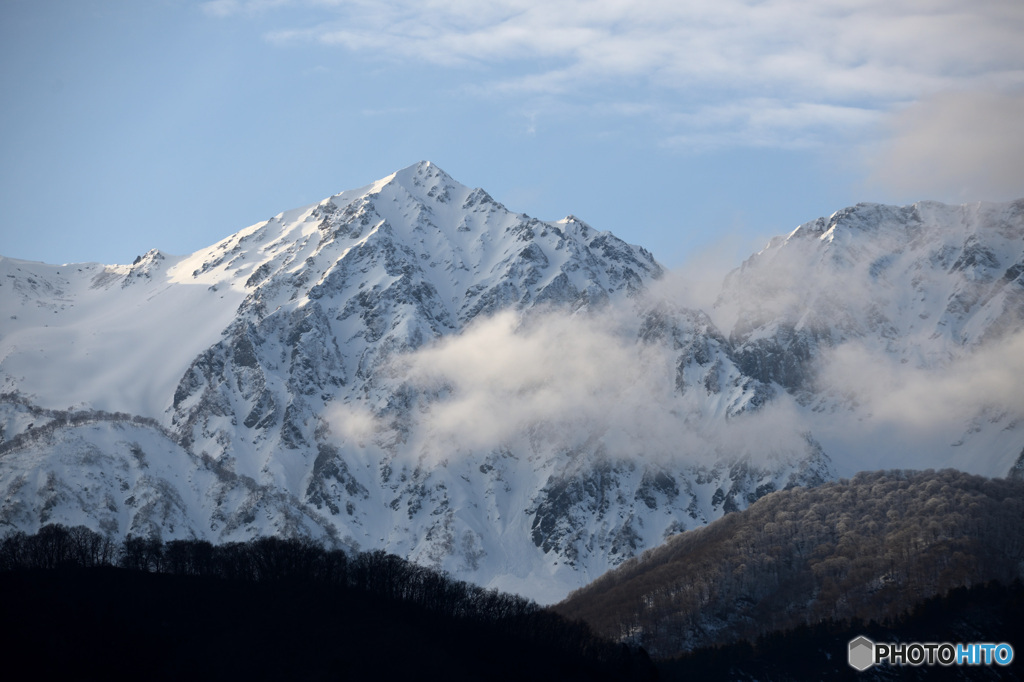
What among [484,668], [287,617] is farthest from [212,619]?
[484,668]

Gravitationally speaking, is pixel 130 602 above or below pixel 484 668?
above

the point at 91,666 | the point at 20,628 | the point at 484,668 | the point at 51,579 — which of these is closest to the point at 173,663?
the point at 91,666

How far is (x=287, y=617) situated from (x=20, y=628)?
40481mm

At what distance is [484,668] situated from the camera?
627 ft

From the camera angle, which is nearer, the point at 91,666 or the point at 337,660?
the point at 91,666

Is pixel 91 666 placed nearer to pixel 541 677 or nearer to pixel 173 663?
pixel 173 663

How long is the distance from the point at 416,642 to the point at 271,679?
1069 inches

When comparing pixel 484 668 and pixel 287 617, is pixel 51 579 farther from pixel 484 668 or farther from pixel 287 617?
pixel 484 668

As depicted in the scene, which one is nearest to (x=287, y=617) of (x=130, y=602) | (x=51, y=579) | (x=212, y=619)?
(x=212, y=619)

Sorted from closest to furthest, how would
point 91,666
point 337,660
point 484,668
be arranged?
point 91,666
point 337,660
point 484,668

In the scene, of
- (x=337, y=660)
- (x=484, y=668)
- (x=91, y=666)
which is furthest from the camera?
(x=484, y=668)

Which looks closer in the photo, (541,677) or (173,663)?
(173,663)

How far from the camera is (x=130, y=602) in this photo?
19025cm

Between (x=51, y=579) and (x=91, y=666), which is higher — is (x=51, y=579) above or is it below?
above
